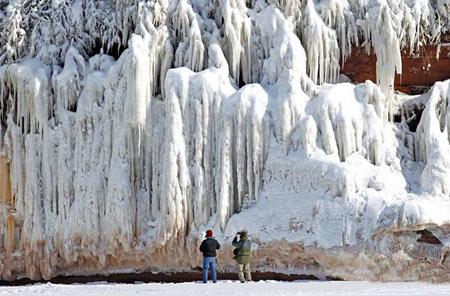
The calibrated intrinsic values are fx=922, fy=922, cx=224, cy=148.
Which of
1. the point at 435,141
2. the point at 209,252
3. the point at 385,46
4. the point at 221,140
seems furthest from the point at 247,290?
the point at 385,46

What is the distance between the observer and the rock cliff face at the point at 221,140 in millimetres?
20203

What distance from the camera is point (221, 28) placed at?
22422mm

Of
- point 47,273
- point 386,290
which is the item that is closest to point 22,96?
point 47,273

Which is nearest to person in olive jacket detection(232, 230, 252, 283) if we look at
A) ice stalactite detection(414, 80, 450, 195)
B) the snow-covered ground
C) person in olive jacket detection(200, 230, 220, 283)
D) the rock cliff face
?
person in olive jacket detection(200, 230, 220, 283)

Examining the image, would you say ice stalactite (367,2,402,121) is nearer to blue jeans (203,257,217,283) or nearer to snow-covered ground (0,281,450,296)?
blue jeans (203,257,217,283)

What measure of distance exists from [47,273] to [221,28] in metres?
7.31

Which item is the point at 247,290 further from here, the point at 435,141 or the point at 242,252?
the point at 435,141

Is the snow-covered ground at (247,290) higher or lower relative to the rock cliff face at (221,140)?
lower

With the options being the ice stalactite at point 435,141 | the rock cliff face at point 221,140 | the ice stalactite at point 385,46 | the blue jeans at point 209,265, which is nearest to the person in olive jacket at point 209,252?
the blue jeans at point 209,265

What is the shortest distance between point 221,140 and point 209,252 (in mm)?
2979

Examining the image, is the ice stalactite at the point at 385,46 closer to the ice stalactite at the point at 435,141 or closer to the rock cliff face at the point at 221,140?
the rock cliff face at the point at 221,140

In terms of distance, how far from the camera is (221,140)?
68.7 feet

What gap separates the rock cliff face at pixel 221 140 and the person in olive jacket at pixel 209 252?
1511 mm

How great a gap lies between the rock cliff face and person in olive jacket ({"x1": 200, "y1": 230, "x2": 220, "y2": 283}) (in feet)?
4.96
